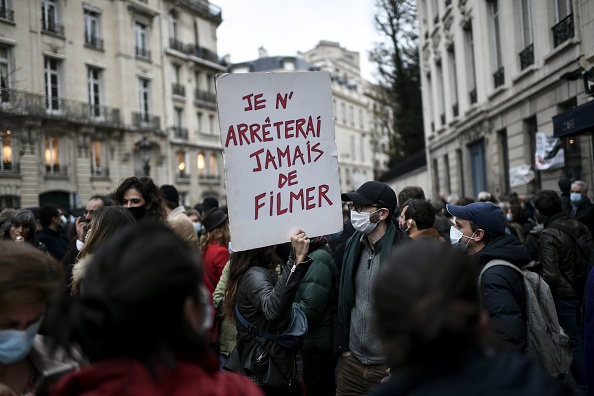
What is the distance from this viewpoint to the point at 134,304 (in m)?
1.38

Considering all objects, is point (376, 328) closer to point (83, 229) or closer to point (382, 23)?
point (83, 229)

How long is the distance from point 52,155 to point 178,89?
A: 11746 mm

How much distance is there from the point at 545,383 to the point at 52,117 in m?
30.4

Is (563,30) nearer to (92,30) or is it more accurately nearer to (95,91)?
(95,91)

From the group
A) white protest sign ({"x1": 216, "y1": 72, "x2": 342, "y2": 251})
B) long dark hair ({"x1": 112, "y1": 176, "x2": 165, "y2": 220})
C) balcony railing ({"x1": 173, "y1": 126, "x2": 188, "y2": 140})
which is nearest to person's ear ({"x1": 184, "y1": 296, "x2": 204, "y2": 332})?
white protest sign ({"x1": 216, "y1": 72, "x2": 342, "y2": 251})

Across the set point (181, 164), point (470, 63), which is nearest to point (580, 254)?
point (470, 63)

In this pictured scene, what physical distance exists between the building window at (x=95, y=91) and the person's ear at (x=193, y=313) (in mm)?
32172

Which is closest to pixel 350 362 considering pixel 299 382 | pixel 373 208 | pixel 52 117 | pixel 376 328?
pixel 299 382

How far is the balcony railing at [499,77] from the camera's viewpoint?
1542cm

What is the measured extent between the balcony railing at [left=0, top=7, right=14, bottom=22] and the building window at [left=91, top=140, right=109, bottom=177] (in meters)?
7.81

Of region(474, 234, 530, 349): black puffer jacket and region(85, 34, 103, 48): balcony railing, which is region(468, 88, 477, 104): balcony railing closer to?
region(474, 234, 530, 349): black puffer jacket

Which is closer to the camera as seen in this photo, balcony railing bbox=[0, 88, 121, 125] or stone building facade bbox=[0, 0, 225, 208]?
balcony railing bbox=[0, 88, 121, 125]

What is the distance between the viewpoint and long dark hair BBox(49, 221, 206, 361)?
4.56 ft

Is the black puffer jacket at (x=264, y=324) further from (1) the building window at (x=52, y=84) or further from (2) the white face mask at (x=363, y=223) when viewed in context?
(1) the building window at (x=52, y=84)
